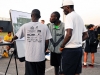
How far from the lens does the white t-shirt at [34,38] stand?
3.53 m

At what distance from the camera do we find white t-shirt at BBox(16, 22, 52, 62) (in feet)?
11.6

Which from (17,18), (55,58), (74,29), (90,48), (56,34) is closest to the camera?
(74,29)

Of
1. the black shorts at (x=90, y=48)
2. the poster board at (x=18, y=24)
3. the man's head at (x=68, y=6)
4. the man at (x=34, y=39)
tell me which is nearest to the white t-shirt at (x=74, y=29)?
the man's head at (x=68, y=6)

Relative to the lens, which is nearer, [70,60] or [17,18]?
[70,60]

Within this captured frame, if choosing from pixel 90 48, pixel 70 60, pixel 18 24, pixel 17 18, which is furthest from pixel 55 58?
pixel 90 48

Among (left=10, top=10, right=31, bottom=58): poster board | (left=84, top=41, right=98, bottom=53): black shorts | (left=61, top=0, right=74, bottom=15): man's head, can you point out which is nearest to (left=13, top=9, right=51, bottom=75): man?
(left=61, top=0, right=74, bottom=15): man's head

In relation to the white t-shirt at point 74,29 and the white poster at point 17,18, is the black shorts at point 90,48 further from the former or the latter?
the white t-shirt at point 74,29

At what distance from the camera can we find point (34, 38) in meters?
3.54

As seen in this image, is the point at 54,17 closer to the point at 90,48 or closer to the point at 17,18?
the point at 17,18

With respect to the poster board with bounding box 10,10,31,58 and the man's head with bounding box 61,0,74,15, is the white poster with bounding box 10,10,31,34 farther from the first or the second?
the man's head with bounding box 61,0,74,15

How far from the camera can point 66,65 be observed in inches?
137

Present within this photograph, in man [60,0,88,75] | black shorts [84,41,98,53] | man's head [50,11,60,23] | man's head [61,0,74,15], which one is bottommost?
black shorts [84,41,98,53]

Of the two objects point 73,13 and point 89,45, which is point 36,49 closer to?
point 73,13

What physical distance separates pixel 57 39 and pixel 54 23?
405 mm
